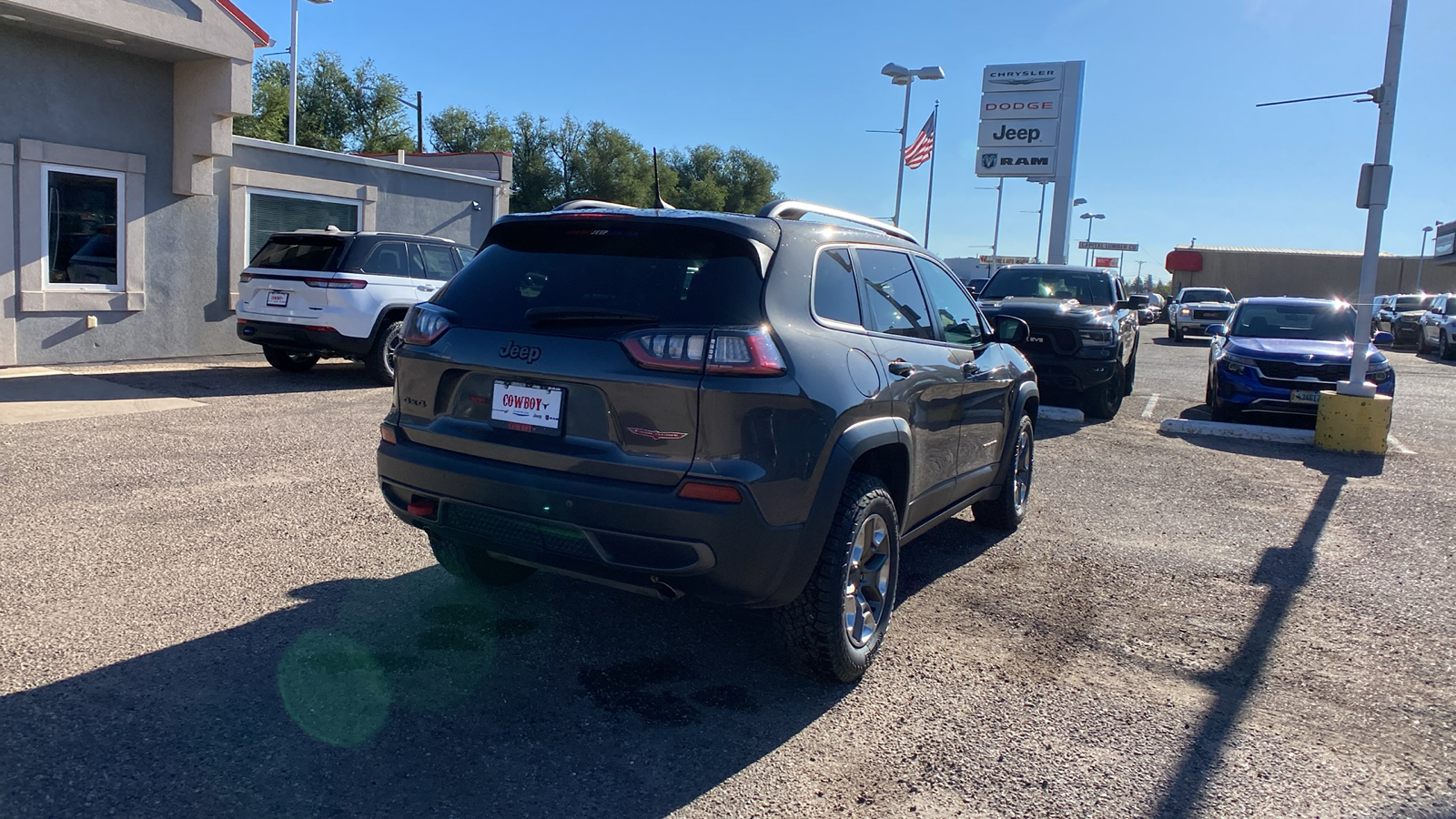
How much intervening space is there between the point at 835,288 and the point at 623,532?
1.32 meters

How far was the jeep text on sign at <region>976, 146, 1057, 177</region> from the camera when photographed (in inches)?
1083

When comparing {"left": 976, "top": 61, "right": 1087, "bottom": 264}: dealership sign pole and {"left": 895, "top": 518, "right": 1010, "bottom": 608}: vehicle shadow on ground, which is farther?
{"left": 976, "top": 61, "right": 1087, "bottom": 264}: dealership sign pole

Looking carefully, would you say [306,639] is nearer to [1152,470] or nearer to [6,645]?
[6,645]

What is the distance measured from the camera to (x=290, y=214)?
14.5 meters

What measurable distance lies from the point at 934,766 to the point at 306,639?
2.39 meters

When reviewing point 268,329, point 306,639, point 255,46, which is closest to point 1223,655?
point 306,639

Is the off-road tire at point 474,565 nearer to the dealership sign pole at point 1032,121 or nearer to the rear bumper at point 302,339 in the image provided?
the rear bumper at point 302,339

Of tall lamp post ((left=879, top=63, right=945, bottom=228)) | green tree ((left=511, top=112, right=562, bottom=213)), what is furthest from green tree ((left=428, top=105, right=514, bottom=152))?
tall lamp post ((left=879, top=63, right=945, bottom=228))

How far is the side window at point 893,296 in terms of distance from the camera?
4207 mm

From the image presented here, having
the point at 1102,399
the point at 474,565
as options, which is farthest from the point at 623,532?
the point at 1102,399

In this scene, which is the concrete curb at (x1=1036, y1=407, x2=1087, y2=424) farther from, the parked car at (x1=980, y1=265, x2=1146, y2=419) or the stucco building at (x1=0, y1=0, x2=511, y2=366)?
the stucco building at (x1=0, y1=0, x2=511, y2=366)

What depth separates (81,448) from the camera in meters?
7.25

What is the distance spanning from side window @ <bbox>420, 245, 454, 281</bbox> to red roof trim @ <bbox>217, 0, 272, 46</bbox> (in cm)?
331

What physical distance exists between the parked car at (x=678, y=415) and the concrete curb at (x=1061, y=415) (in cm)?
732
